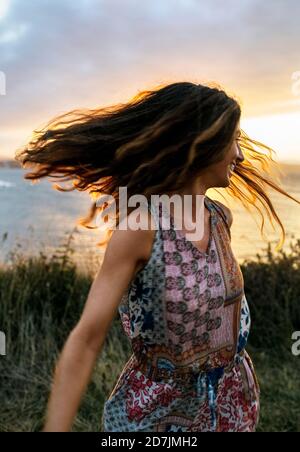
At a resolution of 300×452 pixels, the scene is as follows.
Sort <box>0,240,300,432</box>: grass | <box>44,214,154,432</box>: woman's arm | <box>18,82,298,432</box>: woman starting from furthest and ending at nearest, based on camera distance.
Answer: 1. <box>0,240,300,432</box>: grass
2. <box>18,82,298,432</box>: woman
3. <box>44,214,154,432</box>: woman's arm

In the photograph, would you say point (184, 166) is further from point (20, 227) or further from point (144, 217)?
point (20, 227)

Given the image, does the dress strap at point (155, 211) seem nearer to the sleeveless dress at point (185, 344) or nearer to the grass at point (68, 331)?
the sleeveless dress at point (185, 344)

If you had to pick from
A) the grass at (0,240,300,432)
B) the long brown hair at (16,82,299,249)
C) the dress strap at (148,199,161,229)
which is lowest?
the grass at (0,240,300,432)

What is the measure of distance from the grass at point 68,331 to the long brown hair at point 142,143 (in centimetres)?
202

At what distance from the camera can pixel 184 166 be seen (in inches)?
60.4

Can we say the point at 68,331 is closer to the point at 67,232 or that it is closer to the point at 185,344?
the point at 67,232

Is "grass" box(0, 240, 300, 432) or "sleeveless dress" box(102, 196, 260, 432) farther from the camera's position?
"grass" box(0, 240, 300, 432)

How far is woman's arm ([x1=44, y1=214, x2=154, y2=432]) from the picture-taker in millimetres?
1279

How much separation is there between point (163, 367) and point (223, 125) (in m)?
0.61

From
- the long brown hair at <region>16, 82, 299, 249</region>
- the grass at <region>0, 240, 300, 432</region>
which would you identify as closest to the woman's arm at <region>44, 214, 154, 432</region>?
the long brown hair at <region>16, 82, 299, 249</region>

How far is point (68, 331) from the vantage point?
4297mm

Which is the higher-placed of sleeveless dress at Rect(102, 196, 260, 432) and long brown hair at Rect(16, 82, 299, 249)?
long brown hair at Rect(16, 82, 299, 249)

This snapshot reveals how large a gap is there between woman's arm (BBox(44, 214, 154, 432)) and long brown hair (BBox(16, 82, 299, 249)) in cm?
19

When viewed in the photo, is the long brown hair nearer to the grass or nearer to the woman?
the woman
